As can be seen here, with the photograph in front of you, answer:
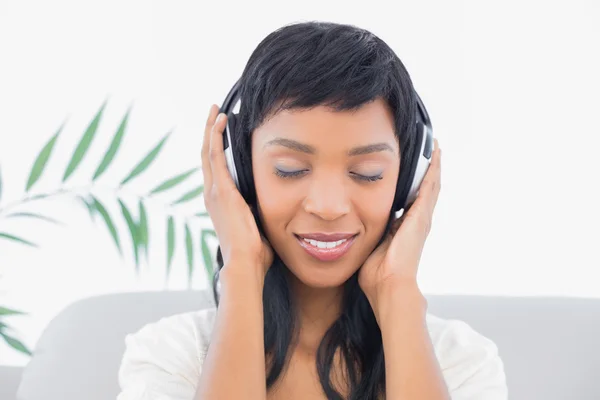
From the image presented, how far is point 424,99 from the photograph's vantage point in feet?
8.14

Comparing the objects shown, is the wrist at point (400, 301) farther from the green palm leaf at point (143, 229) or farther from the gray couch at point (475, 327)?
the green palm leaf at point (143, 229)

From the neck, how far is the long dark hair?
1cm

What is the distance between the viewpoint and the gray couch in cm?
166

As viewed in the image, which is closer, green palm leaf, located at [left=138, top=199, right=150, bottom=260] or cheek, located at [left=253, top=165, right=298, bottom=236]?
cheek, located at [left=253, top=165, right=298, bottom=236]

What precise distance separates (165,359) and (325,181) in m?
0.44

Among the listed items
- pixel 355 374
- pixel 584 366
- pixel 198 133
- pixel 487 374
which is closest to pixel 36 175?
pixel 198 133

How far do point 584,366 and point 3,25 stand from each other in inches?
78.4

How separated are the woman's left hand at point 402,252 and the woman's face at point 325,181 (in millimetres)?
40

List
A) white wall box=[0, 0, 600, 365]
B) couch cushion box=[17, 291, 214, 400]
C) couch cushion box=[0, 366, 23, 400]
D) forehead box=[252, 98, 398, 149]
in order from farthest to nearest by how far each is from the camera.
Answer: white wall box=[0, 0, 600, 365]
couch cushion box=[0, 366, 23, 400]
couch cushion box=[17, 291, 214, 400]
forehead box=[252, 98, 398, 149]

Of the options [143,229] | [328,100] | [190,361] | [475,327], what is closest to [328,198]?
[328,100]

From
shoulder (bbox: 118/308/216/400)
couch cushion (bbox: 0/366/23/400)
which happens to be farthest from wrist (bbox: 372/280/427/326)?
couch cushion (bbox: 0/366/23/400)

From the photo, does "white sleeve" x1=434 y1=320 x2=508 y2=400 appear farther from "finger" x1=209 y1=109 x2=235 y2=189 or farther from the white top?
"finger" x1=209 y1=109 x2=235 y2=189

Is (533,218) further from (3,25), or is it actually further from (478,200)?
(3,25)

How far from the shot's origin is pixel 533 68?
2.42 m
